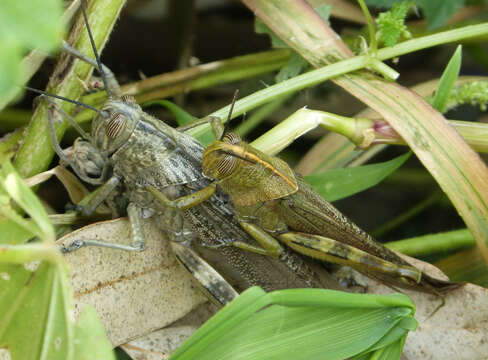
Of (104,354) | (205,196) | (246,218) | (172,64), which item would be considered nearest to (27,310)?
(104,354)

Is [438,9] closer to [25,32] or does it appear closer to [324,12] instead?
[324,12]

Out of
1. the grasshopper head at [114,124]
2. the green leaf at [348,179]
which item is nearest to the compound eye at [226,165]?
the grasshopper head at [114,124]

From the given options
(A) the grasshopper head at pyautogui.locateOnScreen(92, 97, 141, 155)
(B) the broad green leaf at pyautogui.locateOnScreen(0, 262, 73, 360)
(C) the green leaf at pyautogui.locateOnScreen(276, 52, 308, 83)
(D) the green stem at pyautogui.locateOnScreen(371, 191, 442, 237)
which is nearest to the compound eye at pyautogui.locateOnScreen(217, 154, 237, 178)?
(A) the grasshopper head at pyautogui.locateOnScreen(92, 97, 141, 155)

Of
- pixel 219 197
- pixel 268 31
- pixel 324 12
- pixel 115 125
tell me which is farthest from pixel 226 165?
pixel 324 12

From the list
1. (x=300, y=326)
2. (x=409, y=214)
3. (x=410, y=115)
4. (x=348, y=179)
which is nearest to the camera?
(x=300, y=326)

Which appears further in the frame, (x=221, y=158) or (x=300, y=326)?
(x=221, y=158)

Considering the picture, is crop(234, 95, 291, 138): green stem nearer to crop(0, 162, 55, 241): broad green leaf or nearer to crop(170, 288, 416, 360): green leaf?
crop(170, 288, 416, 360): green leaf

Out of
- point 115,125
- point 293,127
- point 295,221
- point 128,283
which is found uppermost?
point 115,125
